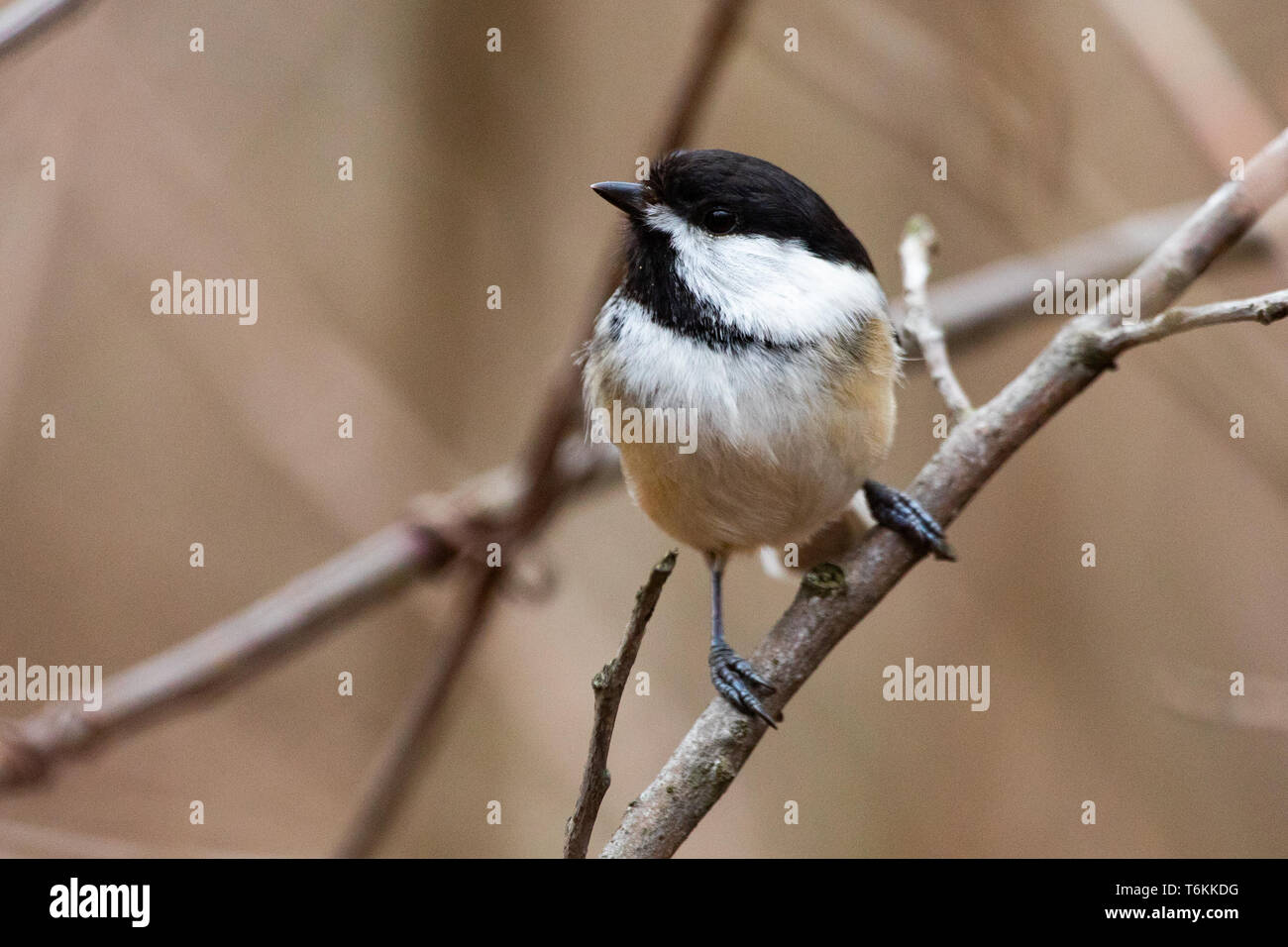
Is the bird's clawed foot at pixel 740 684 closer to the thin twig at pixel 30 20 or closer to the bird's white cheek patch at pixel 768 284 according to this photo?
the bird's white cheek patch at pixel 768 284

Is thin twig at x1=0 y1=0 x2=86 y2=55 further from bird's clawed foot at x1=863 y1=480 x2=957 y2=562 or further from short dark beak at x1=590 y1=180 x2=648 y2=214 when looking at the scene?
bird's clawed foot at x1=863 y1=480 x2=957 y2=562

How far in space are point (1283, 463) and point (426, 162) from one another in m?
2.86

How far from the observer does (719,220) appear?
203 centimetres

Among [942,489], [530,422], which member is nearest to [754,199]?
[942,489]

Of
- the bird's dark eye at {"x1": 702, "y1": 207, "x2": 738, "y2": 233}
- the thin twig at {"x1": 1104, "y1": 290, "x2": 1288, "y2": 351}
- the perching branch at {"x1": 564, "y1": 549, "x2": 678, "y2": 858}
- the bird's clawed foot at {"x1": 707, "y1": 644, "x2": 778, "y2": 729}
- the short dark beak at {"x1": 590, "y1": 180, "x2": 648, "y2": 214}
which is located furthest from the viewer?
the short dark beak at {"x1": 590, "y1": 180, "x2": 648, "y2": 214}

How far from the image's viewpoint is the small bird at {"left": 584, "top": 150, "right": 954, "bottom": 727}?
1.94 meters

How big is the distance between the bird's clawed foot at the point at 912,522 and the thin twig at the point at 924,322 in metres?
0.17

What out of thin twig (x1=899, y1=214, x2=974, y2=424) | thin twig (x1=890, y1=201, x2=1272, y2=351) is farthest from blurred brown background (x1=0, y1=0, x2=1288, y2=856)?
thin twig (x1=899, y1=214, x2=974, y2=424)

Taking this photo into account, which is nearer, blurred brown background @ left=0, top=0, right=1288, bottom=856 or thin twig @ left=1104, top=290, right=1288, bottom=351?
thin twig @ left=1104, top=290, right=1288, bottom=351

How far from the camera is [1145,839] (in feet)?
10.7

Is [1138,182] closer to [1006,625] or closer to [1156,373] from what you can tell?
[1156,373]

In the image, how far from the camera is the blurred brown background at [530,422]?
3.06 m

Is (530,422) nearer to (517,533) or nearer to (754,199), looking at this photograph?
(517,533)

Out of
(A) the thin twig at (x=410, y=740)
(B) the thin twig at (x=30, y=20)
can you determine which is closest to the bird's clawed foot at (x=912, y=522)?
(A) the thin twig at (x=410, y=740)
